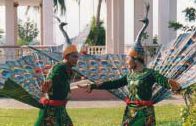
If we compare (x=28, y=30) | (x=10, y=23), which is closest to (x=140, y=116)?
(x=10, y=23)

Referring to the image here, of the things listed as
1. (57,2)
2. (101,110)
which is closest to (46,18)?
(101,110)

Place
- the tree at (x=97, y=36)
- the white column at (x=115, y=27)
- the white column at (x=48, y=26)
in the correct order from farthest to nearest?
the tree at (x=97, y=36) → the white column at (x=115, y=27) → the white column at (x=48, y=26)

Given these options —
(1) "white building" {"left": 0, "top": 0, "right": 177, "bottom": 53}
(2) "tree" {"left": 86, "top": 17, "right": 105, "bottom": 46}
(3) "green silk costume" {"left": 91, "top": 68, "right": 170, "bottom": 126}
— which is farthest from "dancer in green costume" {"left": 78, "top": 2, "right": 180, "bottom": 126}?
(2) "tree" {"left": 86, "top": 17, "right": 105, "bottom": 46}

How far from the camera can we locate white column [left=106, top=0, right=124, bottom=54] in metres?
21.2

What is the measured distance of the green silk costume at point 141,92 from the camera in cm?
608

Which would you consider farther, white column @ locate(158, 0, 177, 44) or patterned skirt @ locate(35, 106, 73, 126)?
white column @ locate(158, 0, 177, 44)

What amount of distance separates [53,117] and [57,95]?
24 centimetres

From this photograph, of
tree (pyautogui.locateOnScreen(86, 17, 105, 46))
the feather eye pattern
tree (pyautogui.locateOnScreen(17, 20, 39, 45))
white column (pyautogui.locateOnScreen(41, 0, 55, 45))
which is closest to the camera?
the feather eye pattern

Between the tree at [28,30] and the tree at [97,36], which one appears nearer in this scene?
the tree at [97,36]

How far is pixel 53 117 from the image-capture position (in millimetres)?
6148

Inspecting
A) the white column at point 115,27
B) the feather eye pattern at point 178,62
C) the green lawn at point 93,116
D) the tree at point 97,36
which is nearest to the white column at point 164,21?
the white column at point 115,27

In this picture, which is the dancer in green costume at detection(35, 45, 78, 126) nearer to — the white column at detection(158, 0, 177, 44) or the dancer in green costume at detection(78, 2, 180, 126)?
the dancer in green costume at detection(78, 2, 180, 126)

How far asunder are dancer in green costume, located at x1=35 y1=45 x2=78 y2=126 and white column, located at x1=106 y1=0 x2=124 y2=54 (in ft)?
48.3

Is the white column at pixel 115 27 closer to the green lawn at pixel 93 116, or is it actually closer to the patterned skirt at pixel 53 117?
the green lawn at pixel 93 116
